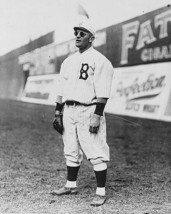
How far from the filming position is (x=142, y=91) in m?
8.73

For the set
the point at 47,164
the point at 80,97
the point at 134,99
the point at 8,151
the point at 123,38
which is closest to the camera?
the point at 80,97

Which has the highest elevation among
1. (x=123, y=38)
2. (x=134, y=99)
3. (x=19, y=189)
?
(x=123, y=38)

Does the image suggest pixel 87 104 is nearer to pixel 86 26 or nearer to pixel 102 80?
pixel 102 80

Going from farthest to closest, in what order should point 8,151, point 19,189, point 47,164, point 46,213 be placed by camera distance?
1. point 8,151
2. point 47,164
3. point 19,189
4. point 46,213

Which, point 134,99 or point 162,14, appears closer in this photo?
point 162,14

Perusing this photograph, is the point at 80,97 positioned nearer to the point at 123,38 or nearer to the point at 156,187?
the point at 156,187

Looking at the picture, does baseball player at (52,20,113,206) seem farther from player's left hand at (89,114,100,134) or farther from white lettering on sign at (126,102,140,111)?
white lettering on sign at (126,102,140,111)

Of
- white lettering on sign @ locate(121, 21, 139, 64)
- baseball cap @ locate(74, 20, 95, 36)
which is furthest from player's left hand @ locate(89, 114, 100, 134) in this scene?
white lettering on sign @ locate(121, 21, 139, 64)

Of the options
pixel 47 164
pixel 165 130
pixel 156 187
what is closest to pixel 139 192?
pixel 156 187

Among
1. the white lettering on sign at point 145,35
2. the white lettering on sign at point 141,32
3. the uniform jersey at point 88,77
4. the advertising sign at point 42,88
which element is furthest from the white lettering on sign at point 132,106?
the uniform jersey at point 88,77

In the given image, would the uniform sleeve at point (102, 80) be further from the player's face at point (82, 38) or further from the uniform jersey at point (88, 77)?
the player's face at point (82, 38)

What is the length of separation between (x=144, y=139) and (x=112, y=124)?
8.11 ft

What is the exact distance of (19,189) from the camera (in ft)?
15.0

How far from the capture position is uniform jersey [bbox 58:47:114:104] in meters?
4.07
